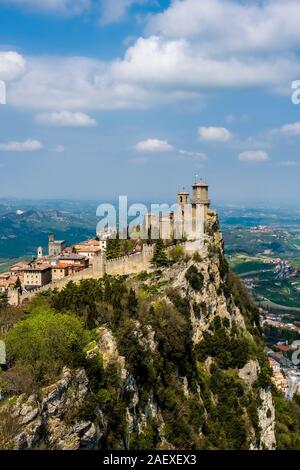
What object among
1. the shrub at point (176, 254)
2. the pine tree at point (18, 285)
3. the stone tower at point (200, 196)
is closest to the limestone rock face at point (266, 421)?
the shrub at point (176, 254)

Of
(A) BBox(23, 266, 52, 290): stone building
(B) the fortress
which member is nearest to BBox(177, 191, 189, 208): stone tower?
(B) the fortress

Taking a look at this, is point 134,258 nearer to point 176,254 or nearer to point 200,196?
point 176,254

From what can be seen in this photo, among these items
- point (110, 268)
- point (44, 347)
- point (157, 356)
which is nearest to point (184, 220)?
point (110, 268)

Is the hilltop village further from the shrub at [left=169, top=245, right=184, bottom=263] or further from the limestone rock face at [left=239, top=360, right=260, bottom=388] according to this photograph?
the limestone rock face at [left=239, top=360, right=260, bottom=388]

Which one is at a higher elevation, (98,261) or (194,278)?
(98,261)

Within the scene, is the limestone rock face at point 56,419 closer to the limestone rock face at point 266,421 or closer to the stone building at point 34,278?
the limestone rock face at point 266,421

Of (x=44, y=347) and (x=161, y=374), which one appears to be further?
(x=161, y=374)
